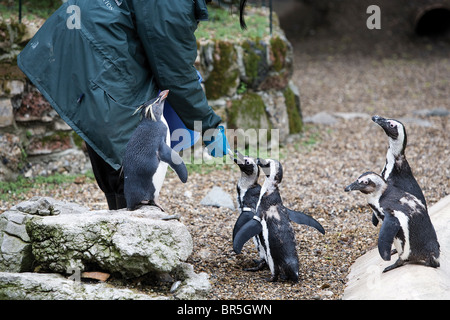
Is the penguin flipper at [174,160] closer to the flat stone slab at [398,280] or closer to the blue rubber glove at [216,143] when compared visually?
the blue rubber glove at [216,143]

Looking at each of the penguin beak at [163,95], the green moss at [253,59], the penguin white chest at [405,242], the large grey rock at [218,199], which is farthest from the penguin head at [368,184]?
the green moss at [253,59]

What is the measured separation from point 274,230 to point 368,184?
24.0 inches

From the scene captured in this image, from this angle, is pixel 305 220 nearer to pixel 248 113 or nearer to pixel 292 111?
pixel 248 113

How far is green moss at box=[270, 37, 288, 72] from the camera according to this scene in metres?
6.61

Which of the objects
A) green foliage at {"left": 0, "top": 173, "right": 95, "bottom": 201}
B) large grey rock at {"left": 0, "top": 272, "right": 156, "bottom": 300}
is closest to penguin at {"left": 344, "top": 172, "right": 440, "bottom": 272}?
large grey rock at {"left": 0, "top": 272, "right": 156, "bottom": 300}

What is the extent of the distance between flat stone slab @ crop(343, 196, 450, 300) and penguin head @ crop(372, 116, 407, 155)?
61 cm

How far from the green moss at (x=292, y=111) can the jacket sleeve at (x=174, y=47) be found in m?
3.50

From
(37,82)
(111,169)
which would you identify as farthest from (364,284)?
(37,82)

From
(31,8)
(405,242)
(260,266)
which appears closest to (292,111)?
(31,8)

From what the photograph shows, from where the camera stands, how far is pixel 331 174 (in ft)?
19.0

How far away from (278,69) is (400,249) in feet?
12.7
